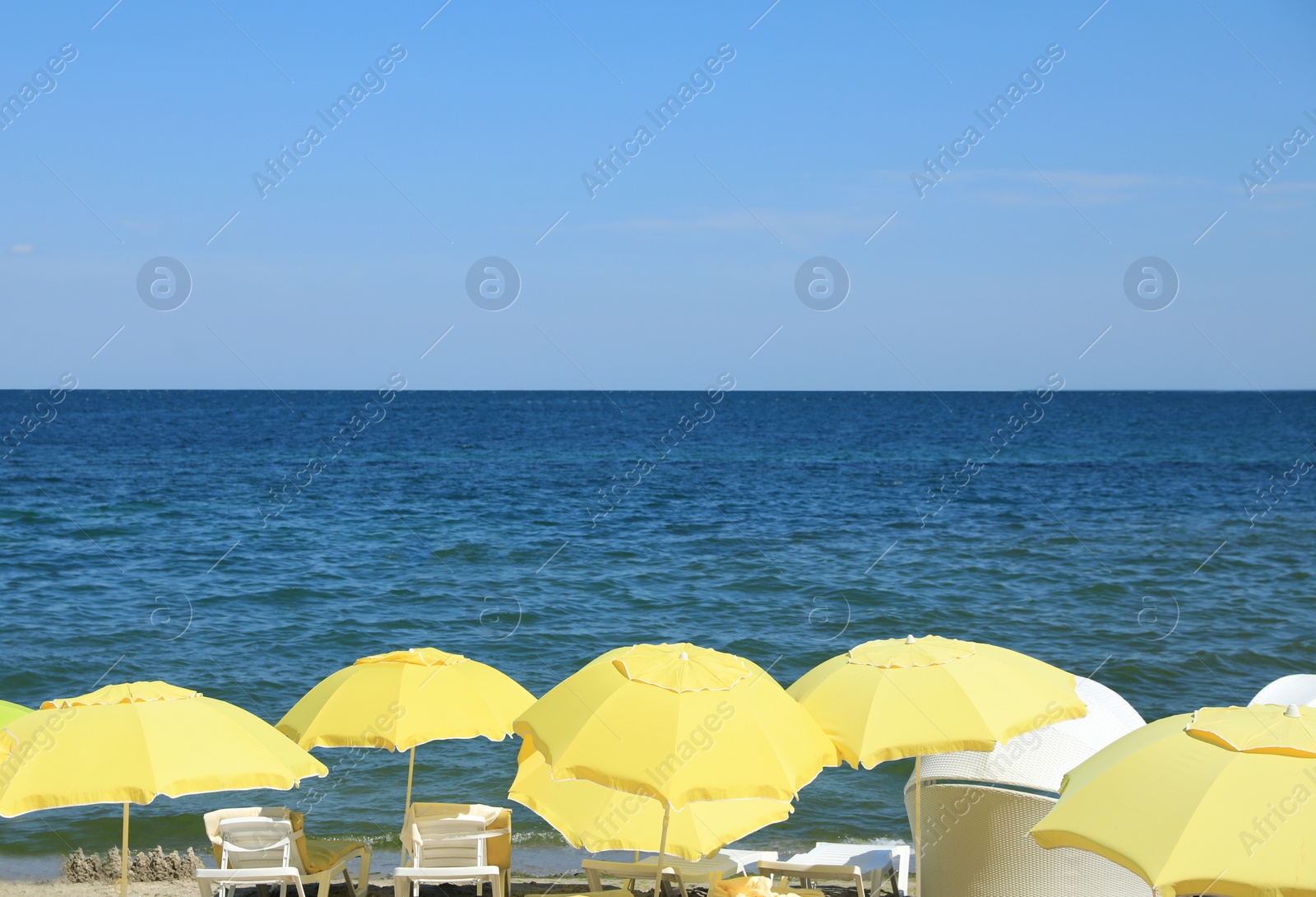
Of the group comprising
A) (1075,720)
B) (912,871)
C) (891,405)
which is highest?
(891,405)

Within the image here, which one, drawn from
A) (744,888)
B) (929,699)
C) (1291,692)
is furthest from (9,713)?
(1291,692)

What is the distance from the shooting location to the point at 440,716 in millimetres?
7645

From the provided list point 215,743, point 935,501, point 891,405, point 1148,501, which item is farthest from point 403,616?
point 891,405

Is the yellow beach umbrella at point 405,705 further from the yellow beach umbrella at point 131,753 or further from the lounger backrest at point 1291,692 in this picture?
the lounger backrest at point 1291,692

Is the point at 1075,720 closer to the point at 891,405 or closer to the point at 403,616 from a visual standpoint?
the point at 403,616

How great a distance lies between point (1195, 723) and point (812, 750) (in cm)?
208

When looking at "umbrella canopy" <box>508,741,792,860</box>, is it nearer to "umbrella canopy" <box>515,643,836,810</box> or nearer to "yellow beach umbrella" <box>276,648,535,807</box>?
"yellow beach umbrella" <box>276,648,535,807</box>

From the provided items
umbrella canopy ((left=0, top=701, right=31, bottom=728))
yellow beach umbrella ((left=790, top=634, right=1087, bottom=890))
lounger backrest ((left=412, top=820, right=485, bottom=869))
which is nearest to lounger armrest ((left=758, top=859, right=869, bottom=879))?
yellow beach umbrella ((left=790, top=634, right=1087, bottom=890))

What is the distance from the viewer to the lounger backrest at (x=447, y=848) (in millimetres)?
8320

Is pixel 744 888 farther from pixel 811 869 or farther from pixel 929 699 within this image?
pixel 811 869

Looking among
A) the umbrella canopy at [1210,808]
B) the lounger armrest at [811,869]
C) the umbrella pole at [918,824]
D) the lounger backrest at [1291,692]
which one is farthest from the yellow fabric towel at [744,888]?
the lounger backrest at [1291,692]

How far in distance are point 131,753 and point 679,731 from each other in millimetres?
3171

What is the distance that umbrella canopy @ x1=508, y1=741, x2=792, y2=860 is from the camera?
759 cm

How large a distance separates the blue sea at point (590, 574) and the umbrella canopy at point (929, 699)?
194 inches
